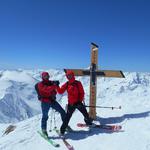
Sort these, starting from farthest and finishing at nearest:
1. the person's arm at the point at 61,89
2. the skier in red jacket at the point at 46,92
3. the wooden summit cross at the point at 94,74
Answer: the wooden summit cross at the point at 94,74 < the person's arm at the point at 61,89 < the skier in red jacket at the point at 46,92

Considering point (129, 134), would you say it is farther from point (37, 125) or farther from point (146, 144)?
A: point (37, 125)

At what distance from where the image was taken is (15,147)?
11727 mm

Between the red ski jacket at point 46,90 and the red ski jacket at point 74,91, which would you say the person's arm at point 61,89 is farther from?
the red ski jacket at point 46,90

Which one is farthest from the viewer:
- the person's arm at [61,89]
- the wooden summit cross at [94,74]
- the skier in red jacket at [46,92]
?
the wooden summit cross at [94,74]

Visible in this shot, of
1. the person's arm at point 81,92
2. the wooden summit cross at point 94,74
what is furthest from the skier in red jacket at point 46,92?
the wooden summit cross at point 94,74

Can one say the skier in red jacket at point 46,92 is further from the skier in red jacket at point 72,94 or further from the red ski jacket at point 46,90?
the skier in red jacket at point 72,94

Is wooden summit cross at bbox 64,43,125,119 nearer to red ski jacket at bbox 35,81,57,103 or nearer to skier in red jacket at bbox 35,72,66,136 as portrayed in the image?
skier in red jacket at bbox 35,72,66,136

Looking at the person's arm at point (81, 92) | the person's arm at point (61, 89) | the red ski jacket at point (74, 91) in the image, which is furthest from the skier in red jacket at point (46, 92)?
the person's arm at point (81, 92)

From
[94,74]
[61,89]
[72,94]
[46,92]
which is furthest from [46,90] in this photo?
[94,74]

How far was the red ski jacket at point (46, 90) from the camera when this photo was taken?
1230cm

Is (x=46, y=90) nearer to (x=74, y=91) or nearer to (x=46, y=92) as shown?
(x=46, y=92)

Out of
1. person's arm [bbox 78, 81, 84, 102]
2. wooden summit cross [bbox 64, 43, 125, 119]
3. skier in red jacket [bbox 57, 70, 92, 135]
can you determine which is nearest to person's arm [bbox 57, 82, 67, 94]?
skier in red jacket [bbox 57, 70, 92, 135]

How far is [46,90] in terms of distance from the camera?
40.3 ft

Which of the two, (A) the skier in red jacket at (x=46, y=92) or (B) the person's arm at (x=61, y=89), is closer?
(A) the skier in red jacket at (x=46, y=92)
